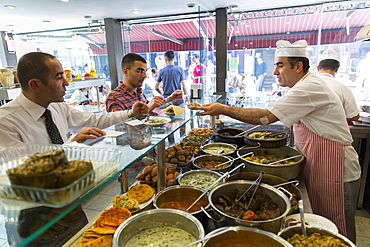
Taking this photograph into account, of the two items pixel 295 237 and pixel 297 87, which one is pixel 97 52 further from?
pixel 295 237

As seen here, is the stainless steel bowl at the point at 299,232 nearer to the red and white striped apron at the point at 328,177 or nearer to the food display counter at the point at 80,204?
the food display counter at the point at 80,204

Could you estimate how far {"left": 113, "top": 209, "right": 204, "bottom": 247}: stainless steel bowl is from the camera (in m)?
1.10

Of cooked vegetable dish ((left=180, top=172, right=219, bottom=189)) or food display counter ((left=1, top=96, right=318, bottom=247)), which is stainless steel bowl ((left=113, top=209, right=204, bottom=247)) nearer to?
food display counter ((left=1, top=96, right=318, bottom=247))

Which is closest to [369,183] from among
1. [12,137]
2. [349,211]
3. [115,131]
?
[349,211]

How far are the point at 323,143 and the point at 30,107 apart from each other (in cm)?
231

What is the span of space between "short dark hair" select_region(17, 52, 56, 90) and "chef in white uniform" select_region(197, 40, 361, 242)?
130 cm

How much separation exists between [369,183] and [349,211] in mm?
2264

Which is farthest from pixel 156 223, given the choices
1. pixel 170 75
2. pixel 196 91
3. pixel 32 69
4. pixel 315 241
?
pixel 170 75

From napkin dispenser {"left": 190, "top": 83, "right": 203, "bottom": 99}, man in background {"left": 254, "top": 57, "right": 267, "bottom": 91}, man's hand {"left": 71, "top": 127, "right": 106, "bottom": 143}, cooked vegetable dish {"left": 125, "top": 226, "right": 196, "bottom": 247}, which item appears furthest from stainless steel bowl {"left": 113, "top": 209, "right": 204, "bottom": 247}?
man in background {"left": 254, "top": 57, "right": 267, "bottom": 91}

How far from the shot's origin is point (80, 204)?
98 centimetres

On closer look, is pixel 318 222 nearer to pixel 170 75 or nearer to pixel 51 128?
pixel 51 128

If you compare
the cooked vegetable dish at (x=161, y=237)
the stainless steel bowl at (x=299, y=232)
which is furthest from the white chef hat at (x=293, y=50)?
the cooked vegetable dish at (x=161, y=237)

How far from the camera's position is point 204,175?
186cm

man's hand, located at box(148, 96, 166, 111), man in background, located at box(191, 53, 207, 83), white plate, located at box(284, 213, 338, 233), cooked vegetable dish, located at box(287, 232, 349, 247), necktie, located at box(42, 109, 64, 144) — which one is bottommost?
white plate, located at box(284, 213, 338, 233)
